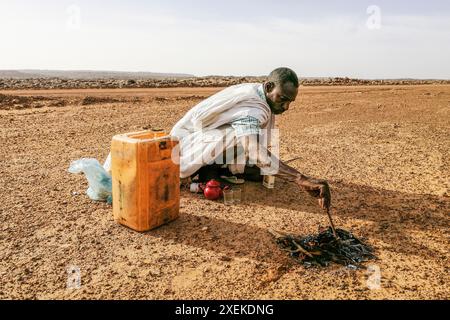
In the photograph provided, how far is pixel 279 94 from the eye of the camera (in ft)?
12.3

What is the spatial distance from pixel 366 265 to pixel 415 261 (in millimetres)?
410

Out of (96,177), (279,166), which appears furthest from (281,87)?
(96,177)

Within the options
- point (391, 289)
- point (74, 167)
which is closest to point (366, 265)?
point (391, 289)

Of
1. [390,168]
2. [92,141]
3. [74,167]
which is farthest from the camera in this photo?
[92,141]

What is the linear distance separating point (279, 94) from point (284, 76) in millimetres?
174

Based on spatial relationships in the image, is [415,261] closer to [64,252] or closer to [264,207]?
[264,207]

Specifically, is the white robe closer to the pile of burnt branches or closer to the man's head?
the man's head

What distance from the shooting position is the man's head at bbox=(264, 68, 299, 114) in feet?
12.1

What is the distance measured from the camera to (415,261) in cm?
302

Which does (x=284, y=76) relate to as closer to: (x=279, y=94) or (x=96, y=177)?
(x=279, y=94)

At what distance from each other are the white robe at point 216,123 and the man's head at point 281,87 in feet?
0.34

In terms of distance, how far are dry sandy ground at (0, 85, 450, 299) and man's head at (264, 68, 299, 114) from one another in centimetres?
107

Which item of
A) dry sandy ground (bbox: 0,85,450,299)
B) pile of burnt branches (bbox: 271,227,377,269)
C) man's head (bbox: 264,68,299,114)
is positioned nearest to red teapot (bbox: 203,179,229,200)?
dry sandy ground (bbox: 0,85,450,299)
